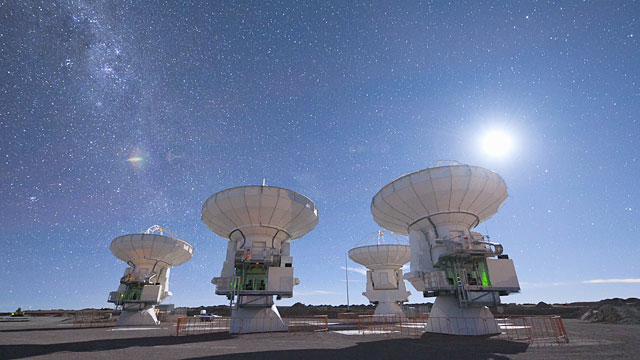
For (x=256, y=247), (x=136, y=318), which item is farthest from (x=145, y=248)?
(x=256, y=247)

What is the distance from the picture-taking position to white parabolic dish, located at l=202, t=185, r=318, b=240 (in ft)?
74.3

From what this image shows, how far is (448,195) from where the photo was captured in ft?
67.2

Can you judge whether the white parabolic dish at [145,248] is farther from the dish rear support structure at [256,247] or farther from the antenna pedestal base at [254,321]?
the antenna pedestal base at [254,321]

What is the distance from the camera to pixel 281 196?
23.1 metres

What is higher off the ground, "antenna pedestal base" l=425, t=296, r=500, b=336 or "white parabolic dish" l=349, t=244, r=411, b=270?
"white parabolic dish" l=349, t=244, r=411, b=270

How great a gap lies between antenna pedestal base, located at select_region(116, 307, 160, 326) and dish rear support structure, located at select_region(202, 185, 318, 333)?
1851cm

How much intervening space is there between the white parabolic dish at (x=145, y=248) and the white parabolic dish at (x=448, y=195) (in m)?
27.3

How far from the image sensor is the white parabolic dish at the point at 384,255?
117 ft

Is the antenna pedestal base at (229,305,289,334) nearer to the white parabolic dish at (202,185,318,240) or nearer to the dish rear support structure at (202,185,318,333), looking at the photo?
the dish rear support structure at (202,185,318,333)

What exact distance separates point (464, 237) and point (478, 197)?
2.90m

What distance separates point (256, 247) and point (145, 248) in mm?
19429

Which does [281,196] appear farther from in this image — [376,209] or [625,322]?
[625,322]

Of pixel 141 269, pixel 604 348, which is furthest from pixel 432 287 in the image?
pixel 141 269

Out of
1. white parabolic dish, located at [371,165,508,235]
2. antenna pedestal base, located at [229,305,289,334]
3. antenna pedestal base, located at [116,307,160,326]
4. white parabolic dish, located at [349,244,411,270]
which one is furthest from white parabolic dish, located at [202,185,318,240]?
antenna pedestal base, located at [116,307,160,326]
